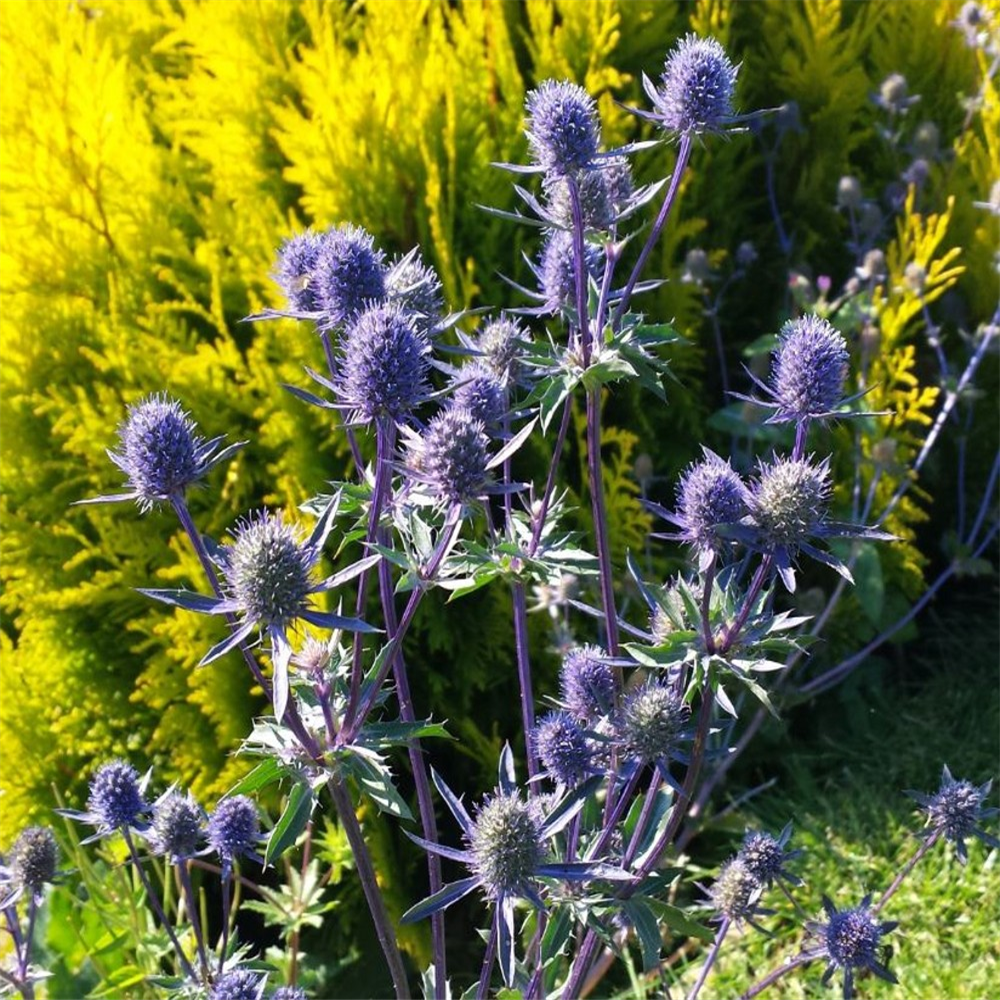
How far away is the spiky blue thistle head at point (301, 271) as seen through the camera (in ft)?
6.08

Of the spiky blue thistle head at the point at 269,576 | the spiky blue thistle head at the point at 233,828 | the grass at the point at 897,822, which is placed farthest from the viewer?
the grass at the point at 897,822

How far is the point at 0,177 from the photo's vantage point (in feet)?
10.7

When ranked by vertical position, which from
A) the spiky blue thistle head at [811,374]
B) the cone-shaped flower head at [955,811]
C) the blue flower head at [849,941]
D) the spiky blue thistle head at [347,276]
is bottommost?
the blue flower head at [849,941]

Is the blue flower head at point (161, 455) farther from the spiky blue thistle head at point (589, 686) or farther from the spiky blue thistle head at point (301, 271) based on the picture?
the spiky blue thistle head at point (589, 686)

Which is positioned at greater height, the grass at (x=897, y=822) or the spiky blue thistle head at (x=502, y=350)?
the spiky blue thistle head at (x=502, y=350)

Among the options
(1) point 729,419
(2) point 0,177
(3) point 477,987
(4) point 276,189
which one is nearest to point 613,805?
(3) point 477,987

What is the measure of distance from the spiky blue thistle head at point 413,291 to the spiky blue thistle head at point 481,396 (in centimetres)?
11

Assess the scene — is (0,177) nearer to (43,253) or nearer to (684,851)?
(43,253)

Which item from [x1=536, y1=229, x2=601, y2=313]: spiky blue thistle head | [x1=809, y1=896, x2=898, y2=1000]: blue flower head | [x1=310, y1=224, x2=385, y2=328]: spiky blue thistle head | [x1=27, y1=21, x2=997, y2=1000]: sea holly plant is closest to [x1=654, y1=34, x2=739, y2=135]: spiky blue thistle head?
[x1=27, y1=21, x2=997, y2=1000]: sea holly plant

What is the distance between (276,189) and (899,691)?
2900mm

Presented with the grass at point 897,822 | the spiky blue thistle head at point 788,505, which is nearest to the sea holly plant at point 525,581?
the spiky blue thistle head at point 788,505

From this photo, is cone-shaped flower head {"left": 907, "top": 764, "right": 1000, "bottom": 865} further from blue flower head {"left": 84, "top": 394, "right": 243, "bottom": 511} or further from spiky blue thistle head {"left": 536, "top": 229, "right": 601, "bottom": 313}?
blue flower head {"left": 84, "top": 394, "right": 243, "bottom": 511}

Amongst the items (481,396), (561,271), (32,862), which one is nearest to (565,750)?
(481,396)

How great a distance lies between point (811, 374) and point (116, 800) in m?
1.39
